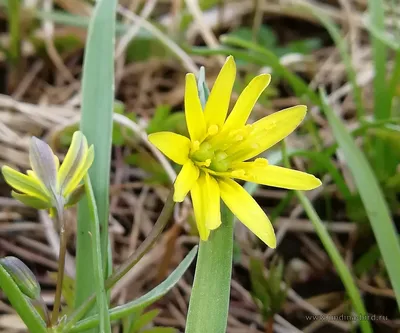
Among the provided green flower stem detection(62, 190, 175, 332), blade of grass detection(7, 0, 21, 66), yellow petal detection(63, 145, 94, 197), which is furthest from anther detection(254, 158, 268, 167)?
blade of grass detection(7, 0, 21, 66)

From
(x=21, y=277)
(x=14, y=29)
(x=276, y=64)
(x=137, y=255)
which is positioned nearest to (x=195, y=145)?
(x=137, y=255)

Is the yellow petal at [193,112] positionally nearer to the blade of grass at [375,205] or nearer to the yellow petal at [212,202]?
the yellow petal at [212,202]

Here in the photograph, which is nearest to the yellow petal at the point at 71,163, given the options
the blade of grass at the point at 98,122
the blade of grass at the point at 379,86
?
the blade of grass at the point at 98,122

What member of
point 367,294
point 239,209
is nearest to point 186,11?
point 367,294

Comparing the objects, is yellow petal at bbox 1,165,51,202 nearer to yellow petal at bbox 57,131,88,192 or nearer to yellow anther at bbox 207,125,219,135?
yellow petal at bbox 57,131,88,192

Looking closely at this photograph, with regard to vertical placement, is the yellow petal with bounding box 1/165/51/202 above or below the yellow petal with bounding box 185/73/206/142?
below

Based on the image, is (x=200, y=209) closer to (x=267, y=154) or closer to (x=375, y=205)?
(x=375, y=205)
